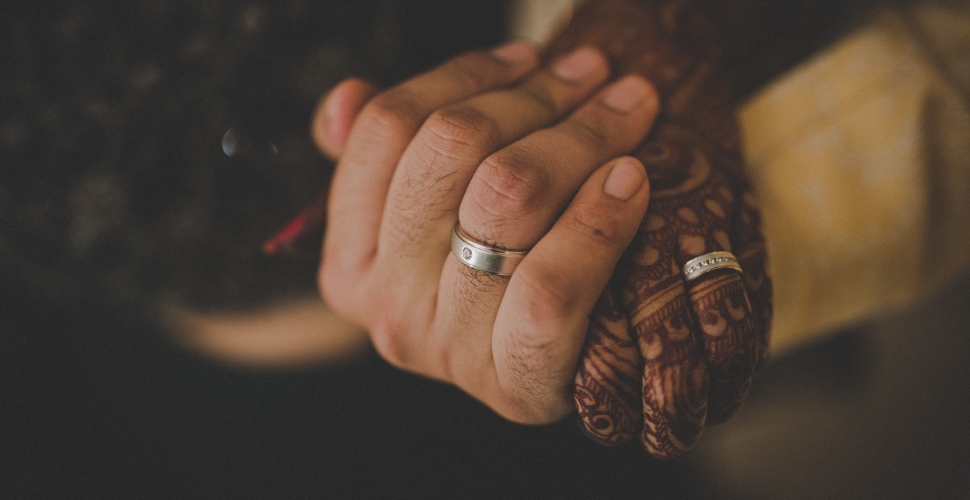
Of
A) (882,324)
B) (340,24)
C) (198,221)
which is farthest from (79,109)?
(882,324)

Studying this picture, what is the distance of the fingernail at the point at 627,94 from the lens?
508 millimetres

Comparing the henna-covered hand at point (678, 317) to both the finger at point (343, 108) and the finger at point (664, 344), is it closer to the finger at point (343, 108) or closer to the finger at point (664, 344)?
the finger at point (664, 344)

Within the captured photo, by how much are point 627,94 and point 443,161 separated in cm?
23

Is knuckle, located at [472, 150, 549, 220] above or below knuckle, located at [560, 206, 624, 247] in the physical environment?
above

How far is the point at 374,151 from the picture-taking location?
1.55 feet

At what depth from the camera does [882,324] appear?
3.43 feet

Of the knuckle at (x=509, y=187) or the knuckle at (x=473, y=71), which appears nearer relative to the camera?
the knuckle at (x=509, y=187)

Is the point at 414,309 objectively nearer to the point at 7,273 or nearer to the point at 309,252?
the point at 309,252

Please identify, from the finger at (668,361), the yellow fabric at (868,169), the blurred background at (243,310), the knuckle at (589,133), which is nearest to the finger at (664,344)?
the finger at (668,361)

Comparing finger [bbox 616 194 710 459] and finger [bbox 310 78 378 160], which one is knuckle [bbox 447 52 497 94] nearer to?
finger [bbox 310 78 378 160]

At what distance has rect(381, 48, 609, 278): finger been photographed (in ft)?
1.43

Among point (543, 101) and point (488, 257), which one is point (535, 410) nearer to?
point (488, 257)

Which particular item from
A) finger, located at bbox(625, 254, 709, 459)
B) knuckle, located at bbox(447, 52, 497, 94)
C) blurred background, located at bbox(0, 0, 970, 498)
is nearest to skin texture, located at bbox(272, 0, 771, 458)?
finger, located at bbox(625, 254, 709, 459)

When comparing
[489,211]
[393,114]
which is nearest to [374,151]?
[393,114]
